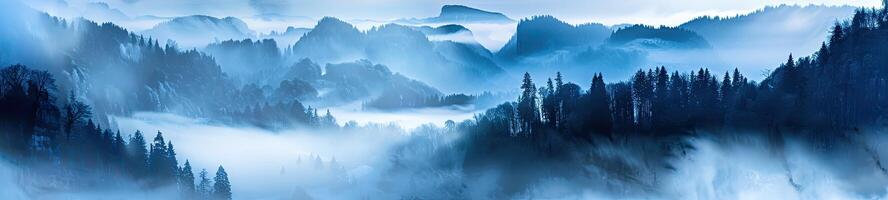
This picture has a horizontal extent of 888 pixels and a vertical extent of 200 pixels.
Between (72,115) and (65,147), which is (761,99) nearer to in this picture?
(65,147)

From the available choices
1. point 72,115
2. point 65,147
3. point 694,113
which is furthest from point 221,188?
point 694,113

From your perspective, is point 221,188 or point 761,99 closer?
point 761,99

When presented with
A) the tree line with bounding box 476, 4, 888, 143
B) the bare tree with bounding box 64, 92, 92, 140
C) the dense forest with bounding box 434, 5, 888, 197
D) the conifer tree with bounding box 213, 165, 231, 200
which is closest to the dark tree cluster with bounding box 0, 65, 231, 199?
the bare tree with bounding box 64, 92, 92, 140

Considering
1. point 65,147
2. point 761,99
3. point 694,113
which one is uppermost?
point 761,99

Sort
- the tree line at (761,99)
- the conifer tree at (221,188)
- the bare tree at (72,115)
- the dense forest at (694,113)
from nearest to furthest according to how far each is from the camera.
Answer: the bare tree at (72,115)
the tree line at (761,99)
the dense forest at (694,113)
the conifer tree at (221,188)

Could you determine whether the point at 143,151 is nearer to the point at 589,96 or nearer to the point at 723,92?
the point at 589,96

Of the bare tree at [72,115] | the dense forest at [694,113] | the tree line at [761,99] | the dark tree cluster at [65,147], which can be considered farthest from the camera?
the dense forest at [694,113]

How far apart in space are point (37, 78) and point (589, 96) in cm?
8875

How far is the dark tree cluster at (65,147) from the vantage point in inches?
5482

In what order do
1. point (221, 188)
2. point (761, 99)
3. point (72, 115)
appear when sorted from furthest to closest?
point (221, 188) < point (761, 99) < point (72, 115)

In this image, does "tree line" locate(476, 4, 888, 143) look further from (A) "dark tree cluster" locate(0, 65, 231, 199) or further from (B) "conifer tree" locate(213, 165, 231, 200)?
(A) "dark tree cluster" locate(0, 65, 231, 199)

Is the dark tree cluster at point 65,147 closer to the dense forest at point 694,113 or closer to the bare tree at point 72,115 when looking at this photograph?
the bare tree at point 72,115

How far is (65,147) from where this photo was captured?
14738 cm

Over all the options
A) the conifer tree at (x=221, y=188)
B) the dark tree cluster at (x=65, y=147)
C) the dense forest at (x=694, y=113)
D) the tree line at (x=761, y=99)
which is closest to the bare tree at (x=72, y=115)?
the dark tree cluster at (x=65, y=147)
